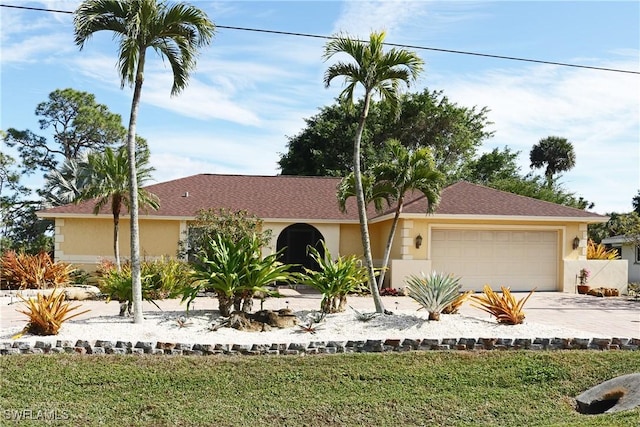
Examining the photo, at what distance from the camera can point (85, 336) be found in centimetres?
941

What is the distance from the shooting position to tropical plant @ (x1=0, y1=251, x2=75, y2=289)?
60.0 ft

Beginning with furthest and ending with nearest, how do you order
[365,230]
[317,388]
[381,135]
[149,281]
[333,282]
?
[381,135], [149,281], [365,230], [333,282], [317,388]

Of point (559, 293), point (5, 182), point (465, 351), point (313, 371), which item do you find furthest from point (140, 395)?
point (5, 182)

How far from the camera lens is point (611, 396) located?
316 inches

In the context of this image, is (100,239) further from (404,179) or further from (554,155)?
(554,155)

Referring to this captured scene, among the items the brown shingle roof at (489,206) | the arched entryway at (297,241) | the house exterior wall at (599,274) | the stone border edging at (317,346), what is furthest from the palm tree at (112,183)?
the house exterior wall at (599,274)

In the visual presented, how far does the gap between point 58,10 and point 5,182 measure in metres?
29.8

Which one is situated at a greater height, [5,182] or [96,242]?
[5,182]

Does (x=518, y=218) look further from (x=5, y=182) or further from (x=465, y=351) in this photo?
(x=5, y=182)

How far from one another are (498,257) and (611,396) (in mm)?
13098

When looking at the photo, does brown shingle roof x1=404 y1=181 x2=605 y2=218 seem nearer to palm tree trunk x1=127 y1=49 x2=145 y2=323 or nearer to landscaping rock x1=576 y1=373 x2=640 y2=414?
palm tree trunk x1=127 y1=49 x2=145 y2=323

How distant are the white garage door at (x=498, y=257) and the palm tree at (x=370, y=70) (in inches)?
372

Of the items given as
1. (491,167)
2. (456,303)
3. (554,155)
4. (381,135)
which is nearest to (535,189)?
(491,167)

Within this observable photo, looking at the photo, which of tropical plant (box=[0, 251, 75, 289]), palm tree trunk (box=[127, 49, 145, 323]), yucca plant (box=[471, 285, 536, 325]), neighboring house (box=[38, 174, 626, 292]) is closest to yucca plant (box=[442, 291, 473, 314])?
yucca plant (box=[471, 285, 536, 325])
